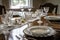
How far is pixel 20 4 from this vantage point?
4.76 meters

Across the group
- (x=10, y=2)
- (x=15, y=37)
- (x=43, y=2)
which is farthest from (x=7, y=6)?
(x=15, y=37)

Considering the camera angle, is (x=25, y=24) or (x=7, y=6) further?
(x=7, y=6)

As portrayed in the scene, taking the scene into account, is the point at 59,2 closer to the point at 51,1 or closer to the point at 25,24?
the point at 51,1

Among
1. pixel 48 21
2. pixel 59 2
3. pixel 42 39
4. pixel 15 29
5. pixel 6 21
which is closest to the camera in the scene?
pixel 42 39

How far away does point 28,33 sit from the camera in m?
1.97

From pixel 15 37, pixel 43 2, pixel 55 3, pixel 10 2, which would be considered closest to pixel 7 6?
pixel 10 2

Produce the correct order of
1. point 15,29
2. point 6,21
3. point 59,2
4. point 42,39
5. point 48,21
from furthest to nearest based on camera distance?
point 59,2 → point 48,21 → point 6,21 → point 15,29 → point 42,39

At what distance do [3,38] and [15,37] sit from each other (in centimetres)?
15

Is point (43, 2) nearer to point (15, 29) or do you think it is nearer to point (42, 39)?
point (15, 29)

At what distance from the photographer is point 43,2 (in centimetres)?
462

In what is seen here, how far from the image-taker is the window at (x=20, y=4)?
15.4 ft

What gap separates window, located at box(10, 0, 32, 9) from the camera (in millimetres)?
4680

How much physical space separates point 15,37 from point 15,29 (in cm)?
36

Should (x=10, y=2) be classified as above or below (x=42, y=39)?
above
